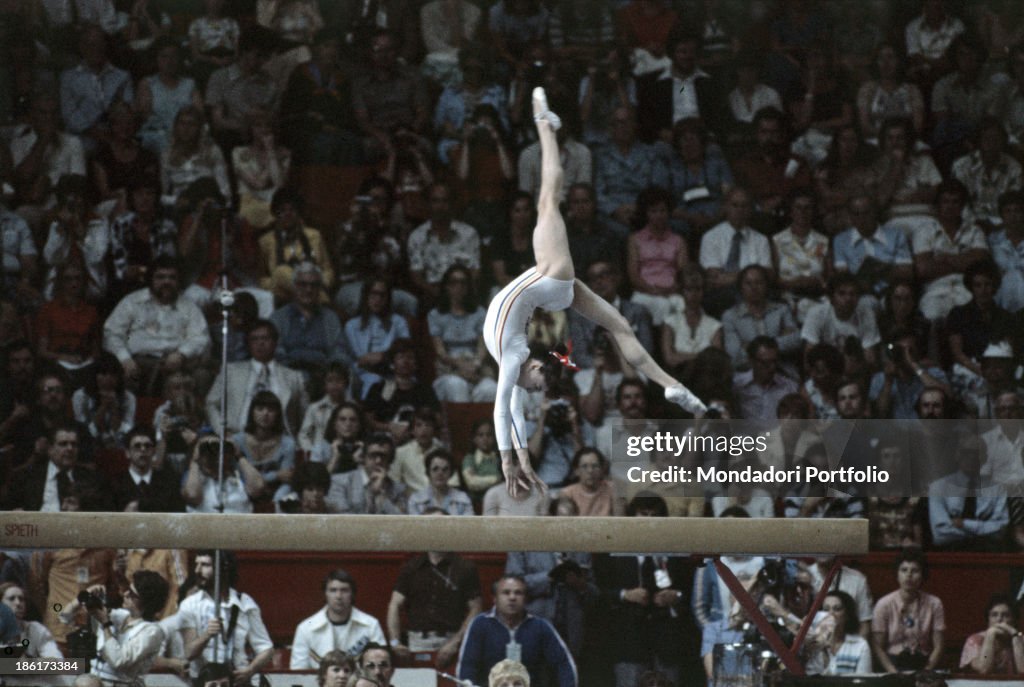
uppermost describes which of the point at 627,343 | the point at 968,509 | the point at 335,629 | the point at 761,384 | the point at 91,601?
the point at 761,384

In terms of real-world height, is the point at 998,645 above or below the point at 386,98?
below

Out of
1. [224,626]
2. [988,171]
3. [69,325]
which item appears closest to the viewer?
[224,626]

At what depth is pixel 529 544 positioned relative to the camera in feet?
25.1

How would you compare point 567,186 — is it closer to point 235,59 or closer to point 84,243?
point 235,59

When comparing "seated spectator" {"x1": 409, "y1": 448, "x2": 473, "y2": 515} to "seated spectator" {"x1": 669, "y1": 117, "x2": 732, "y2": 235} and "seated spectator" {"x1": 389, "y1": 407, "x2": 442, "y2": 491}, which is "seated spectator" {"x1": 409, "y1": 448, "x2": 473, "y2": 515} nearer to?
"seated spectator" {"x1": 389, "y1": 407, "x2": 442, "y2": 491}

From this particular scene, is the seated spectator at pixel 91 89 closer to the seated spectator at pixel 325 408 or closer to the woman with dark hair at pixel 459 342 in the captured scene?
the seated spectator at pixel 325 408

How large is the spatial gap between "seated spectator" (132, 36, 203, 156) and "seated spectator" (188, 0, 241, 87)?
0.49 feet

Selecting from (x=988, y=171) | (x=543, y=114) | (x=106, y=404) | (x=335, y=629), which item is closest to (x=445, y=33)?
(x=106, y=404)

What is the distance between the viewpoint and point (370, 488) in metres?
10.0

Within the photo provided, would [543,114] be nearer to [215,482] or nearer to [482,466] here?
[482,466]

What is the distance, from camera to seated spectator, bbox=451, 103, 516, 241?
1184 cm

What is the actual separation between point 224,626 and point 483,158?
4.58m

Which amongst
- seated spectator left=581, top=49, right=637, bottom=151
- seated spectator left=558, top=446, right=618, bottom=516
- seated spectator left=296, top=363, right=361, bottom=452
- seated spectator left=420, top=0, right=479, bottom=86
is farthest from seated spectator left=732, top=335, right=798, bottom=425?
seated spectator left=420, top=0, right=479, bottom=86

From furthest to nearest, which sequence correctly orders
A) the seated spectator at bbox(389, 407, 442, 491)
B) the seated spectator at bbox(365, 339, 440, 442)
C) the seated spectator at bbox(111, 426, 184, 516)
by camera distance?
the seated spectator at bbox(365, 339, 440, 442) → the seated spectator at bbox(389, 407, 442, 491) → the seated spectator at bbox(111, 426, 184, 516)
